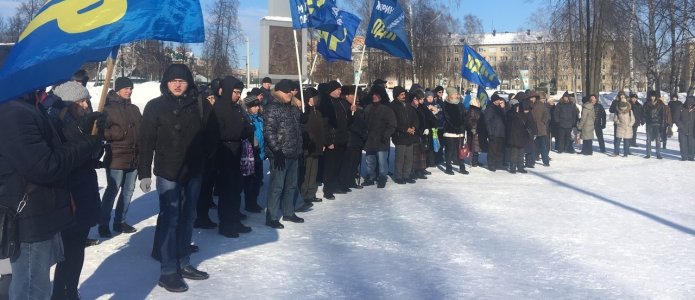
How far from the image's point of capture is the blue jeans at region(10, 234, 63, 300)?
9.84 ft

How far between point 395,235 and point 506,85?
90907mm

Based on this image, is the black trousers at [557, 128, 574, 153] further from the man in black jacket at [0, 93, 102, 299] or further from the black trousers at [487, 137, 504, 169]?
the man in black jacket at [0, 93, 102, 299]

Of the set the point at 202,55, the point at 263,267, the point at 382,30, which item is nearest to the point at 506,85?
the point at 202,55

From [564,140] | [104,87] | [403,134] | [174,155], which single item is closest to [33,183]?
[104,87]

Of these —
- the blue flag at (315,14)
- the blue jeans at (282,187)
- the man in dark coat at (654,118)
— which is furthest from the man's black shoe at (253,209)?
the man in dark coat at (654,118)

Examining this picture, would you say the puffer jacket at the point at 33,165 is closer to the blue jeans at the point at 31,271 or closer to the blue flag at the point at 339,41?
the blue jeans at the point at 31,271

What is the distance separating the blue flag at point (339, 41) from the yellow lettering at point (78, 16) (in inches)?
245

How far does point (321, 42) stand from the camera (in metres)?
9.80

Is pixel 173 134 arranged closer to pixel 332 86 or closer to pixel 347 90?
pixel 332 86

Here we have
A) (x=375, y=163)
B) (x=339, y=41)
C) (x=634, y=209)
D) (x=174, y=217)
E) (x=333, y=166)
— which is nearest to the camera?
(x=174, y=217)

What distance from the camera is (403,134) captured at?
1008 cm

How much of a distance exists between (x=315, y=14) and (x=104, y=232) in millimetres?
4514

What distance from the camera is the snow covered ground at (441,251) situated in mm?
4754

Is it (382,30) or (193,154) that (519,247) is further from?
(382,30)
